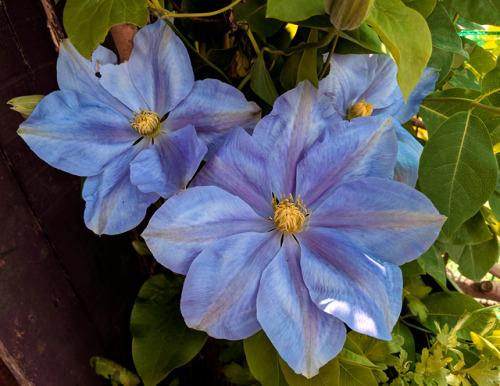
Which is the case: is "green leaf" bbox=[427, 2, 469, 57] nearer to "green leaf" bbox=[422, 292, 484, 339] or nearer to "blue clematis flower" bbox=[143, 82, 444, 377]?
"blue clematis flower" bbox=[143, 82, 444, 377]

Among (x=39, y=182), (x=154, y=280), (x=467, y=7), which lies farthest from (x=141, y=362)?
(x=467, y=7)

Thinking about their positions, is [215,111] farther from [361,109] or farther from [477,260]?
[477,260]

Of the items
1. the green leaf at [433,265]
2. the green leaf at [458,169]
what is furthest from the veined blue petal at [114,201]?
the green leaf at [433,265]

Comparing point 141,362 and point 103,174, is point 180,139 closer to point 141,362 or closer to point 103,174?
point 103,174

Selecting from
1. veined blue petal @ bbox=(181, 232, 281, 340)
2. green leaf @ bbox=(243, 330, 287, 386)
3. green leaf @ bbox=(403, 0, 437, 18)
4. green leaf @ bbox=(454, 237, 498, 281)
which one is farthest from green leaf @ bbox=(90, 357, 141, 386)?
green leaf @ bbox=(403, 0, 437, 18)

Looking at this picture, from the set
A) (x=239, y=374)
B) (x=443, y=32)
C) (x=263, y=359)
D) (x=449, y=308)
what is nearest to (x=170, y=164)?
(x=263, y=359)

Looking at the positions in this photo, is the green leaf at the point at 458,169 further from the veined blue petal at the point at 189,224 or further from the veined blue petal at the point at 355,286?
the veined blue petal at the point at 189,224
